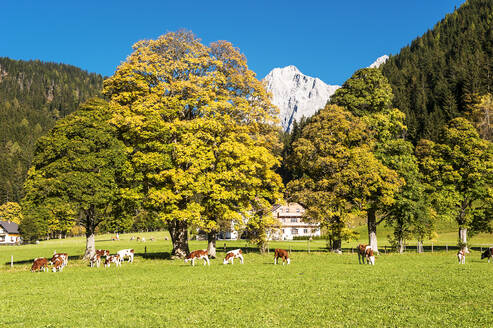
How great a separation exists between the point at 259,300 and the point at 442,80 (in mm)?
155768

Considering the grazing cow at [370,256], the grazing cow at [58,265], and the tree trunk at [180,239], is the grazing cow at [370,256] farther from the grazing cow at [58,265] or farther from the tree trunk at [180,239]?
the grazing cow at [58,265]

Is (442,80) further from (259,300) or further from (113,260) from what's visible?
(259,300)

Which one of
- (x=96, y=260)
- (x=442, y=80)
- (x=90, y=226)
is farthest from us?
(x=442, y=80)

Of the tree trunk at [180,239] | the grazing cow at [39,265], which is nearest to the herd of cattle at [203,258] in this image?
the grazing cow at [39,265]

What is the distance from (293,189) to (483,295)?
1181 inches

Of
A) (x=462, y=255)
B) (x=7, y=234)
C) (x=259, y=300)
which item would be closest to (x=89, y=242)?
(x=259, y=300)

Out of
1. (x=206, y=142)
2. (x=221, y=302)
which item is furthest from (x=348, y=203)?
(x=221, y=302)

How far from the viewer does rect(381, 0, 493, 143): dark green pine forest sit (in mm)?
123562

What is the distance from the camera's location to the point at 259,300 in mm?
16812

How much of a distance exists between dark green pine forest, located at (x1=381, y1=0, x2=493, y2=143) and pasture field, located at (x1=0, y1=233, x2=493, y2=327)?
9755 centimetres

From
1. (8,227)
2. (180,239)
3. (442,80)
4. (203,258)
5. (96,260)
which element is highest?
(442,80)

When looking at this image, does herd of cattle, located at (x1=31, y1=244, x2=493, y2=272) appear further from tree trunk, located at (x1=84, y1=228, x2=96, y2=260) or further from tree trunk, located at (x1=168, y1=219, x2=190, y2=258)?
tree trunk, located at (x1=168, y1=219, x2=190, y2=258)

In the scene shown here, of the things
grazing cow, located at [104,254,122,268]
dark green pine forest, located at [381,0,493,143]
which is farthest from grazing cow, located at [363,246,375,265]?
dark green pine forest, located at [381,0,493,143]

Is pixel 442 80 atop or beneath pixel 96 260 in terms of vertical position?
atop
